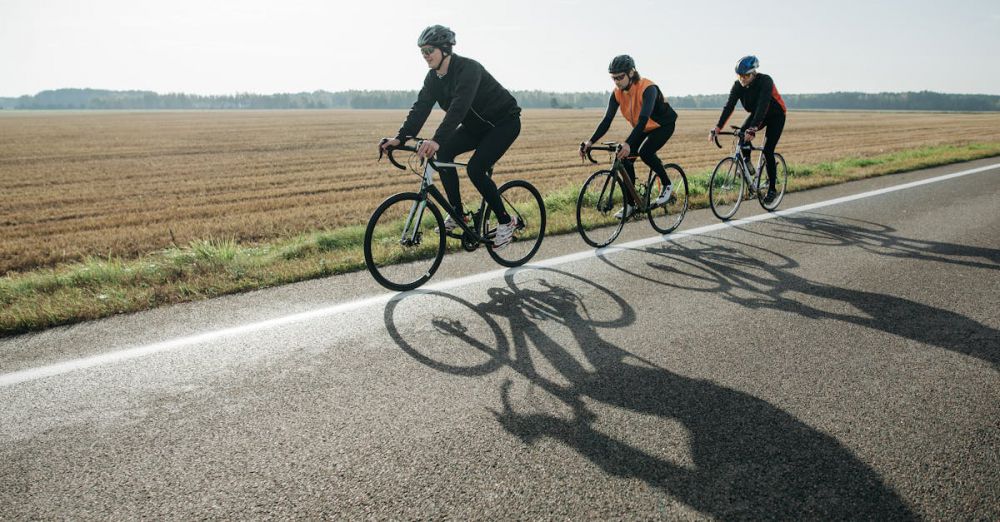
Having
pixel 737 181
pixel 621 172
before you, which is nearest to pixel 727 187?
pixel 737 181

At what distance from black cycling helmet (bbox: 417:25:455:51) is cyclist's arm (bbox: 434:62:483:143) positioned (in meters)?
0.24

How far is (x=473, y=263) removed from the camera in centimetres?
584

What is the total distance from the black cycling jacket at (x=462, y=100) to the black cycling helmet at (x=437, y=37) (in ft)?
0.69

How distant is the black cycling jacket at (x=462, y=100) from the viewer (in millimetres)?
5027

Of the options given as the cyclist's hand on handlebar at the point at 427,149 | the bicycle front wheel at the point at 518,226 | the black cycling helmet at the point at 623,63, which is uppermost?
the black cycling helmet at the point at 623,63

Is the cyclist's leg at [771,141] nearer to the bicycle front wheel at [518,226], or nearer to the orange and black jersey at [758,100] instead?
the orange and black jersey at [758,100]

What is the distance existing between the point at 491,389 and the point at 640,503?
1.11 meters

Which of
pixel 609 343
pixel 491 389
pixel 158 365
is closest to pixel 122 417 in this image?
pixel 158 365

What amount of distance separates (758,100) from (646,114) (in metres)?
2.52

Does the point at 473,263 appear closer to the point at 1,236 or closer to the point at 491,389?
the point at 491,389

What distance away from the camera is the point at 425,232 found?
18.7ft

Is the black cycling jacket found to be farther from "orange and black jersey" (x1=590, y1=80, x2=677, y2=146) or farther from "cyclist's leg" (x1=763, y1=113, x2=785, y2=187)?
"cyclist's leg" (x1=763, y1=113, x2=785, y2=187)

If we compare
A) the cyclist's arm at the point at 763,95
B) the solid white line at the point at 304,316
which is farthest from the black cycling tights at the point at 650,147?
the cyclist's arm at the point at 763,95

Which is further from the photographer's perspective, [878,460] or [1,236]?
[1,236]
